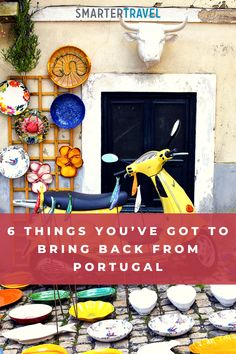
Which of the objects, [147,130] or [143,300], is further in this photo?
[147,130]

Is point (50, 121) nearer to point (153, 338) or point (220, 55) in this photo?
point (220, 55)

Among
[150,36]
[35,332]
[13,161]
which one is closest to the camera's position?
[35,332]

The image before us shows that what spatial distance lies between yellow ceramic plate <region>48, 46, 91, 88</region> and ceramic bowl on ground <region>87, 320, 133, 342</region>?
325 centimetres

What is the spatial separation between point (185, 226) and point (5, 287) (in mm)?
1972

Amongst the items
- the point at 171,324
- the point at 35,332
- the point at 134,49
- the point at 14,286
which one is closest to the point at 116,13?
the point at 134,49

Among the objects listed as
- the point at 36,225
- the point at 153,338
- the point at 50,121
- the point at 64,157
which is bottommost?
the point at 153,338

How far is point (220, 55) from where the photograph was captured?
6742 millimetres

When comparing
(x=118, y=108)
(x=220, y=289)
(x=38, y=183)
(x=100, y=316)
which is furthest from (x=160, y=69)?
(x=100, y=316)

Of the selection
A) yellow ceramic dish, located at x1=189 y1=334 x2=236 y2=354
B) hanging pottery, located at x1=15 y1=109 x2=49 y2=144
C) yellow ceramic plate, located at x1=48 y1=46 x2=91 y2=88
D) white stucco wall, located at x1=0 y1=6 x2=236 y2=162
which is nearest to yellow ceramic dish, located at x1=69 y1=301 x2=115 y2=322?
yellow ceramic dish, located at x1=189 y1=334 x2=236 y2=354

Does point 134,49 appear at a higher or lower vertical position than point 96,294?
higher

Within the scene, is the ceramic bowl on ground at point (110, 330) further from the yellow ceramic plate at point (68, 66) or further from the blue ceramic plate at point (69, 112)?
the yellow ceramic plate at point (68, 66)

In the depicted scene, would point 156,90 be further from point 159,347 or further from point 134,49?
point 159,347

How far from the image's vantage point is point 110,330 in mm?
4262

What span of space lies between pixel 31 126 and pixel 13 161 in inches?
19.5
